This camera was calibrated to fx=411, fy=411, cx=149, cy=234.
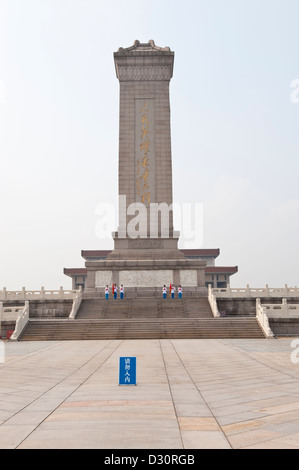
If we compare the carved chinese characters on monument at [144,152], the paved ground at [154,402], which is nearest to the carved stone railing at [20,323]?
the paved ground at [154,402]

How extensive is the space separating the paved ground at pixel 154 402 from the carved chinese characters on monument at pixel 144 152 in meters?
23.0

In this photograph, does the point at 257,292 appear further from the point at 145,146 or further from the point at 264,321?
the point at 145,146

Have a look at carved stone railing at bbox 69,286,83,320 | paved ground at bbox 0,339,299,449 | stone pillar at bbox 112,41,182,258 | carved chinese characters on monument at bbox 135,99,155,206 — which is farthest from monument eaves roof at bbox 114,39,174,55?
paved ground at bbox 0,339,299,449

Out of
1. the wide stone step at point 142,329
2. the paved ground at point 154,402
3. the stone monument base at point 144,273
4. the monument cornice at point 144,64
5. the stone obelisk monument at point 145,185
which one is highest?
the monument cornice at point 144,64

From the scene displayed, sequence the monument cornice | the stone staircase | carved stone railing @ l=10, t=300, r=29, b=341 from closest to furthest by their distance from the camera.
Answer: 1. carved stone railing @ l=10, t=300, r=29, b=341
2. the stone staircase
3. the monument cornice

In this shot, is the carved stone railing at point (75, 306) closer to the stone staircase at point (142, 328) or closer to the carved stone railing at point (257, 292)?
the stone staircase at point (142, 328)

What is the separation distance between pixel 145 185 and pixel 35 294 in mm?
13529

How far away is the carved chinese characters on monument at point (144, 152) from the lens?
36625mm

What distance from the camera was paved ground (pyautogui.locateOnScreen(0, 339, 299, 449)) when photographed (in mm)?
5508

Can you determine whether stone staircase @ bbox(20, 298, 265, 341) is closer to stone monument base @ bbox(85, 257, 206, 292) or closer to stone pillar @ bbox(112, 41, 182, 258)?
stone monument base @ bbox(85, 257, 206, 292)

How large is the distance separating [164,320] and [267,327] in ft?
19.2

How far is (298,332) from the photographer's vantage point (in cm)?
2252

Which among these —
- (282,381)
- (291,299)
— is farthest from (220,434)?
(291,299)

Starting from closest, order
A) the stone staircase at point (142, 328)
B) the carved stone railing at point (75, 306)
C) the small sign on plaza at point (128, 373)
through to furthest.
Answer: the small sign on plaza at point (128, 373) < the stone staircase at point (142, 328) < the carved stone railing at point (75, 306)
